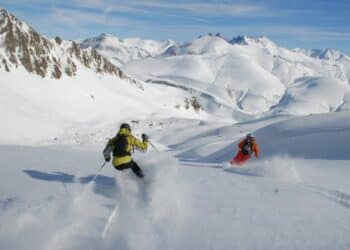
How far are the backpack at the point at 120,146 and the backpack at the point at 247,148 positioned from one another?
22.7ft

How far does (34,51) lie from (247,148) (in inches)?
2697

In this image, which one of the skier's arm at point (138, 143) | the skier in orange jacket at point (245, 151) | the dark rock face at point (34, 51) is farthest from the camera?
the dark rock face at point (34, 51)

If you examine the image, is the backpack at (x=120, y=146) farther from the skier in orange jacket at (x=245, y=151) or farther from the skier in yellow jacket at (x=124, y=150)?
the skier in orange jacket at (x=245, y=151)

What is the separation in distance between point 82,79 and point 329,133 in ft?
239

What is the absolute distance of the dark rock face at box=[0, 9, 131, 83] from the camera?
69.5 meters

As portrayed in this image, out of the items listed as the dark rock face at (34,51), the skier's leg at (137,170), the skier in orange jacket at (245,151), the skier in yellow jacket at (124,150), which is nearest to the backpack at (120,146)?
the skier in yellow jacket at (124,150)

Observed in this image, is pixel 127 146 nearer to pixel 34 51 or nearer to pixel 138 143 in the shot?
pixel 138 143

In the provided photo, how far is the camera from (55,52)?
3302 inches

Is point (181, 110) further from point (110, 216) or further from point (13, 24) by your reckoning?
point (110, 216)

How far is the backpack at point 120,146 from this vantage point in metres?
9.97

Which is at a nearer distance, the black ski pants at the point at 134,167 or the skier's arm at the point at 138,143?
the black ski pants at the point at 134,167

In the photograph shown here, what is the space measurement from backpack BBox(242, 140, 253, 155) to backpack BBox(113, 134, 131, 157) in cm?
693

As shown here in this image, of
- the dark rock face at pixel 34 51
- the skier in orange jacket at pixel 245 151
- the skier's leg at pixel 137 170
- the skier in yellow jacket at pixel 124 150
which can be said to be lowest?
the skier in orange jacket at pixel 245 151

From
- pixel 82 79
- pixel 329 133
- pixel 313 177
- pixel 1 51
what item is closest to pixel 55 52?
pixel 82 79
